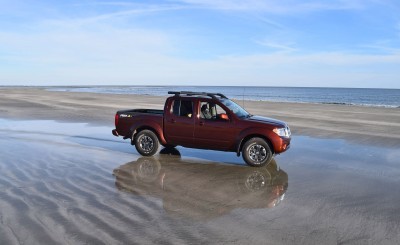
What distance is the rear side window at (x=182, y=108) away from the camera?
10.2 meters

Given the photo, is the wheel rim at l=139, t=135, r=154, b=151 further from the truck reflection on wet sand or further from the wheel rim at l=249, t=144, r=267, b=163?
the wheel rim at l=249, t=144, r=267, b=163

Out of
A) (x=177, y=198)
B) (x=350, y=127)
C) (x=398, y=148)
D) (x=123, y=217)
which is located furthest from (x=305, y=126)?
(x=123, y=217)

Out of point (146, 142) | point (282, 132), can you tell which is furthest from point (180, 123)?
point (282, 132)

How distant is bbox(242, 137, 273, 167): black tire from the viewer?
9344 mm

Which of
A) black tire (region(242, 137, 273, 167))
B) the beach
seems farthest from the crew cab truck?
the beach

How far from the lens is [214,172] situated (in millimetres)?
8688

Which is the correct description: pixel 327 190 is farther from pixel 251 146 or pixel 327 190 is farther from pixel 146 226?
pixel 146 226

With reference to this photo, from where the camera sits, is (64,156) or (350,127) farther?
(350,127)

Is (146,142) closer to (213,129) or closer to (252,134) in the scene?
Answer: (213,129)

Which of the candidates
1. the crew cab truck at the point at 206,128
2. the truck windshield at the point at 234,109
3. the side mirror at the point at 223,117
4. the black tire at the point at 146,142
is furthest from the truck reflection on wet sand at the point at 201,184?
the truck windshield at the point at 234,109

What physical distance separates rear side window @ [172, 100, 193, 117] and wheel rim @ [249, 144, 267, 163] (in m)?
1.94

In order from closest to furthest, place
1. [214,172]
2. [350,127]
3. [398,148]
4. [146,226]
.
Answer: [146,226] → [214,172] → [398,148] → [350,127]

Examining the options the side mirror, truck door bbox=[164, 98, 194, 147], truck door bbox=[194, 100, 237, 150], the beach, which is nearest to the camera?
the beach

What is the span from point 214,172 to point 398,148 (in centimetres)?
717
